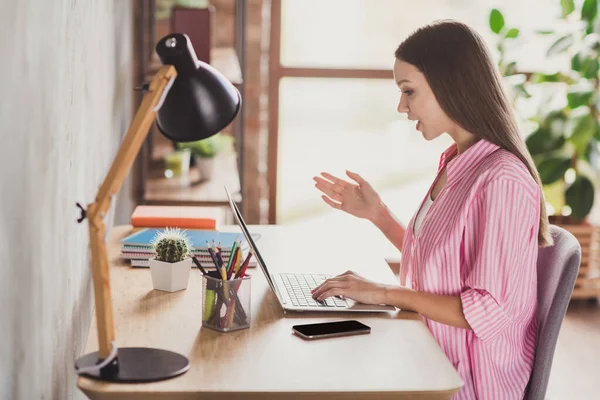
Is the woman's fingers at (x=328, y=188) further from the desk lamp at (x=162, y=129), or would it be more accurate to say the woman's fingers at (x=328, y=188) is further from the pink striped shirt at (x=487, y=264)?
the desk lamp at (x=162, y=129)

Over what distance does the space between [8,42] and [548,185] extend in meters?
3.22

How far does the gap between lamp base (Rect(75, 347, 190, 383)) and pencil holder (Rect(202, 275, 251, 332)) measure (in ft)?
0.54

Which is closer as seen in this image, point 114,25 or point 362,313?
point 362,313

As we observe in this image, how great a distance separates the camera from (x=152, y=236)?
207cm

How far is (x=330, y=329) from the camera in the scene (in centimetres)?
153

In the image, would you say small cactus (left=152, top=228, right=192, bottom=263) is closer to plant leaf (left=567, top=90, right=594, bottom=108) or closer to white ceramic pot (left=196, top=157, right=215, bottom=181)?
white ceramic pot (left=196, top=157, right=215, bottom=181)

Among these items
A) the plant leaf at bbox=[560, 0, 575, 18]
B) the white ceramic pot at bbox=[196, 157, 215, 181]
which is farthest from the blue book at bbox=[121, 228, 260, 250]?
the plant leaf at bbox=[560, 0, 575, 18]

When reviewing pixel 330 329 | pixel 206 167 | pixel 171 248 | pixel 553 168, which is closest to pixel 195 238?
pixel 171 248

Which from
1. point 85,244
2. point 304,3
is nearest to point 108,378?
point 85,244

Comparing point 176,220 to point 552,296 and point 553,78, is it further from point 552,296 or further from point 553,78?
point 553,78

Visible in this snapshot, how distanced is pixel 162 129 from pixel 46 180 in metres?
0.22

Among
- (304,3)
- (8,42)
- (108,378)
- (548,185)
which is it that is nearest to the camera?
(8,42)

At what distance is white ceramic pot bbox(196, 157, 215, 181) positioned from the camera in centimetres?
319

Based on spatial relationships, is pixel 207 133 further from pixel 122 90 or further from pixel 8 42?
pixel 122 90
